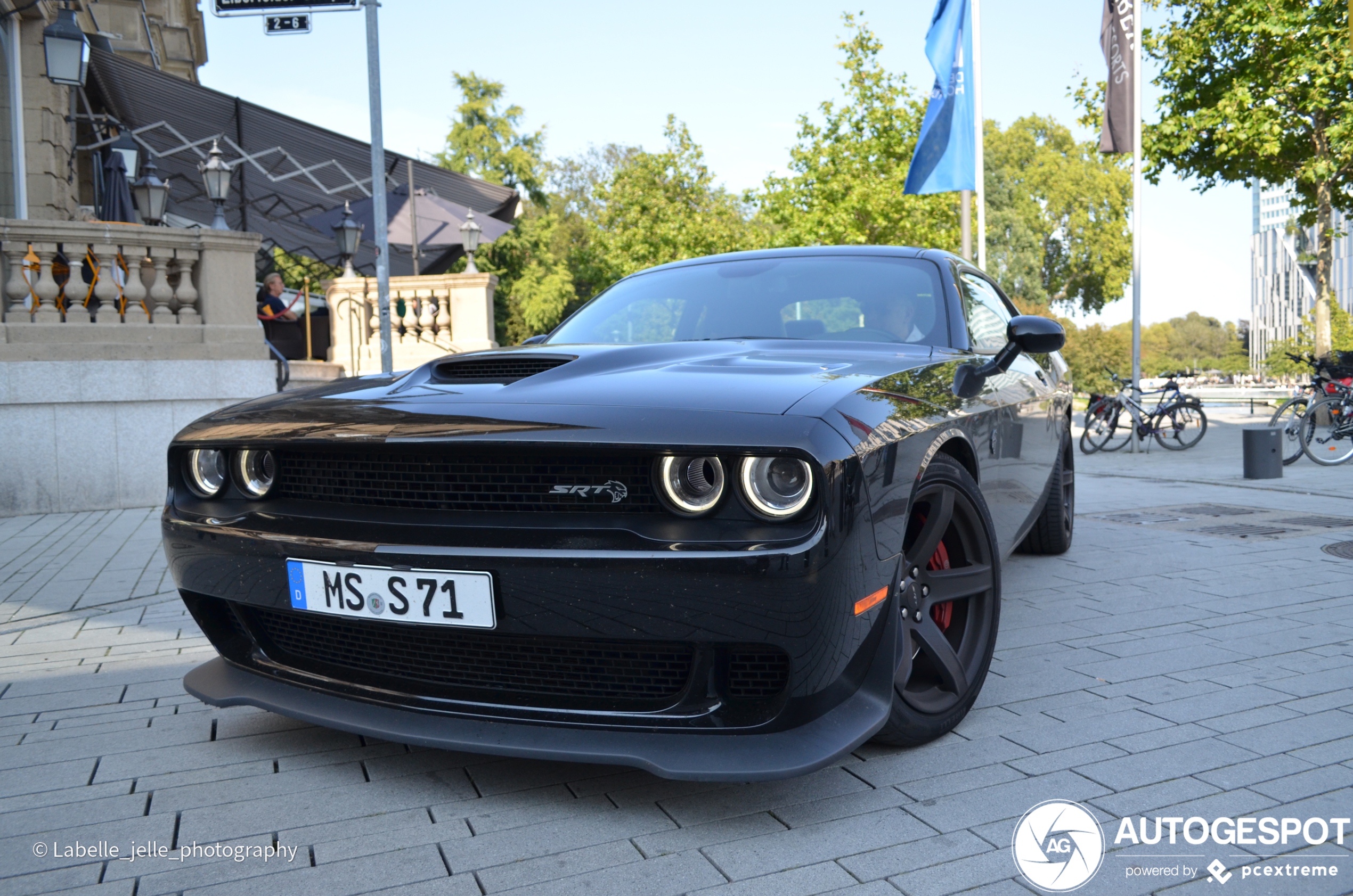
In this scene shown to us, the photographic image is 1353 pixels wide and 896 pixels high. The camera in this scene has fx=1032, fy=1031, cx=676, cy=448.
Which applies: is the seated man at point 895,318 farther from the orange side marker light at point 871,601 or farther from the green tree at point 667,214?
the green tree at point 667,214

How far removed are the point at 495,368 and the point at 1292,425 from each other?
393 inches

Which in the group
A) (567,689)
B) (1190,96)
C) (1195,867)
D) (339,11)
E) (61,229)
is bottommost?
(1195,867)

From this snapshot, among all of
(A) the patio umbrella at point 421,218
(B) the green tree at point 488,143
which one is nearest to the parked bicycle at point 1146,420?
(A) the patio umbrella at point 421,218

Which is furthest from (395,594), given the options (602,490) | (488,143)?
(488,143)

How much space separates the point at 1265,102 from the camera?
54.5 ft

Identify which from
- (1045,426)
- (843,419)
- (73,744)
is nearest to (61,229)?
(73,744)

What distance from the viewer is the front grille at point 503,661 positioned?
2117 millimetres

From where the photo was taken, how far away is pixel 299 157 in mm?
18062

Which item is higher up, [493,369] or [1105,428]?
[493,369]

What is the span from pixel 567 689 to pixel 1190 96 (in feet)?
62.4

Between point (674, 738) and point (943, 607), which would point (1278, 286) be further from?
point (674, 738)

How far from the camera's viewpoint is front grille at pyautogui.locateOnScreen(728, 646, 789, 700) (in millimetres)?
2066

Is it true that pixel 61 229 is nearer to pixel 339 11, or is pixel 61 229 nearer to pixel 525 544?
pixel 339 11

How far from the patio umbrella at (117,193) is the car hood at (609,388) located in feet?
34.0
